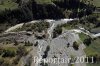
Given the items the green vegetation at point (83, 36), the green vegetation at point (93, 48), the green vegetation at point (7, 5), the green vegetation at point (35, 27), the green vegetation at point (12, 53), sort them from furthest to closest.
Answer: the green vegetation at point (7, 5) → the green vegetation at point (35, 27) → the green vegetation at point (83, 36) → the green vegetation at point (93, 48) → the green vegetation at point (12, 53)

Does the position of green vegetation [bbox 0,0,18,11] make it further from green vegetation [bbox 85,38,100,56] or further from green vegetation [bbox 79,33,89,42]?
green vegetation [bbox 85,38,100,56]

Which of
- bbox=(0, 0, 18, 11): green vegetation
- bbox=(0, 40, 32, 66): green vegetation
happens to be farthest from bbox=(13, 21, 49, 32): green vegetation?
bbox=(0, 40, 32, 66): green vegetation

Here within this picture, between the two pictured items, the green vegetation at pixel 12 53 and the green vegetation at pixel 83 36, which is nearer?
the green vegetation at pixel 12 53

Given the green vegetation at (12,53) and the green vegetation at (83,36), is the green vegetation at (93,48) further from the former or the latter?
the green vegetation at (12,53)

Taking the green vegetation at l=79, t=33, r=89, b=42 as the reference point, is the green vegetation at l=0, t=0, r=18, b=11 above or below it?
above

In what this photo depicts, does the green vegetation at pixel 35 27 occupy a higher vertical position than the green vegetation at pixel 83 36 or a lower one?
lower

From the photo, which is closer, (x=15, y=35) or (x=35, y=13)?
(x=15, y=35)

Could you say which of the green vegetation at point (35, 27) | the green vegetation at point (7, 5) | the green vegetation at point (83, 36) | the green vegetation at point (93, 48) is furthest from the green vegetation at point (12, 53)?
the green vegetation at point (7, 5)

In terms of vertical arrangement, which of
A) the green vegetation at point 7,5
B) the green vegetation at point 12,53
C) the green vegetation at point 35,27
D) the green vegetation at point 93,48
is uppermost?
the green vegetation at point 7,5

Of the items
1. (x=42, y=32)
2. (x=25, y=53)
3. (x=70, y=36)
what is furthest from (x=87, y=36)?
(x=25, y=53)

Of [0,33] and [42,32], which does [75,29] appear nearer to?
[42,32]

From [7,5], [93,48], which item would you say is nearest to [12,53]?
[93,48]
